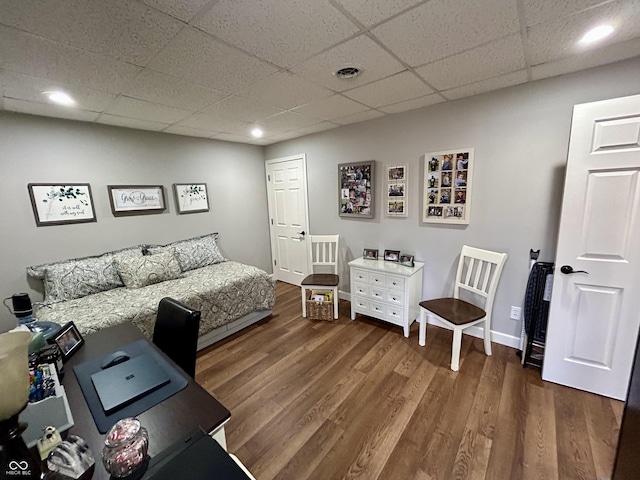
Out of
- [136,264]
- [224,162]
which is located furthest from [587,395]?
[224,162]

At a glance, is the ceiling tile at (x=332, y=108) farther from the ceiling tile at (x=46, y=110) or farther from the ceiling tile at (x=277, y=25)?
the ceiling tile at (x=46, y=110)

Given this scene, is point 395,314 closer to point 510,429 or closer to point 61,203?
point 510,429

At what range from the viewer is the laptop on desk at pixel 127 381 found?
97 centimetres

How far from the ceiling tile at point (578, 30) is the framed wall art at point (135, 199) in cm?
367

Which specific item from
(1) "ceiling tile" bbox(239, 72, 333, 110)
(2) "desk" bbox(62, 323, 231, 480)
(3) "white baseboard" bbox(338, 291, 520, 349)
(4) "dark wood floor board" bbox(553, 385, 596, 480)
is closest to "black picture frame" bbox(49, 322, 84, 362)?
(2) "desk" bbox(62, 323, 231, 480)

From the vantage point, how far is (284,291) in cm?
419

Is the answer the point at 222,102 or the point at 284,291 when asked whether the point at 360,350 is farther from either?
the point at 222,102

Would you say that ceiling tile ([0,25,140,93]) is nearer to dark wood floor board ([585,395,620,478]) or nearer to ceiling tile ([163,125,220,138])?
ceiling tile ([163,125,220,138])

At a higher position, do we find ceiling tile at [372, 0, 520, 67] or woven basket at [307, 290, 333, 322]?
ceiling tile at [372, 0, 520, 67]

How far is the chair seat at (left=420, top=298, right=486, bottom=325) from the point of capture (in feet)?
7.15

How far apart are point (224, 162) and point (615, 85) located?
399cm

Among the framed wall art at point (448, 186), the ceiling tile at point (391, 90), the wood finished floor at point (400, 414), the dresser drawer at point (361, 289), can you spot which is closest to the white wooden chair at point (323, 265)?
the dresser drawer at point (361, 289)

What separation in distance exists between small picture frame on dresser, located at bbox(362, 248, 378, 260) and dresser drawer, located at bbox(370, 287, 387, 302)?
43cm

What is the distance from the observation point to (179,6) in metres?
1.15
